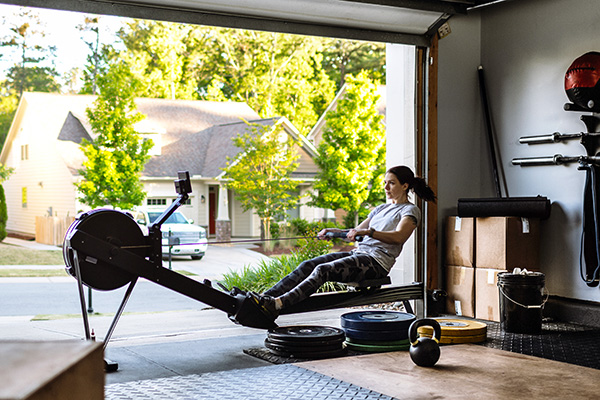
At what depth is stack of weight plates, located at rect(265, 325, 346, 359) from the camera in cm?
480

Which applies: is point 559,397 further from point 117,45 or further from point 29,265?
point 117,45

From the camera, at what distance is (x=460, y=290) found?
6652mm

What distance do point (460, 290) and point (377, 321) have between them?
190 cm

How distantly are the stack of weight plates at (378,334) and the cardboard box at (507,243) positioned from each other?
157 cm

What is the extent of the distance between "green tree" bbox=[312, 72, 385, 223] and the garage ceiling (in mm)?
11412

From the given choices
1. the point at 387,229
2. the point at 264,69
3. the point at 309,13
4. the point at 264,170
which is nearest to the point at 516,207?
the point at 387,229

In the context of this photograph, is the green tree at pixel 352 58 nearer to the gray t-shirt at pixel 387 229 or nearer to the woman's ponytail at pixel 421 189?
the woman's ponytail at pixel 421 189

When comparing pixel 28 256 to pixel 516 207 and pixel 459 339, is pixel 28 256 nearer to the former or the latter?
pixel 516 207

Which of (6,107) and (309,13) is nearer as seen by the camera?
(309,13)

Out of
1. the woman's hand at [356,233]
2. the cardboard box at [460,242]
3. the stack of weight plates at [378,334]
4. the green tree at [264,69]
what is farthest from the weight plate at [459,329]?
the green tree at [264,69]

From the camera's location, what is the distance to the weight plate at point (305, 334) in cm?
480

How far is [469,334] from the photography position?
5.29 metres

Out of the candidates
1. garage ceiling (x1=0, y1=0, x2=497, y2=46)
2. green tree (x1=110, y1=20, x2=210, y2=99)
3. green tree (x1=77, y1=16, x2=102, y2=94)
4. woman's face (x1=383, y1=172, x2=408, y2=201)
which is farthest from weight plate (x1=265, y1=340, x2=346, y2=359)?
green tree (x1=77, y1=16, x2=102, y2=94)

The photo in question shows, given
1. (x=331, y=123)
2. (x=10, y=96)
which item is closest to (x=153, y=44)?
(x=10, y=96)
